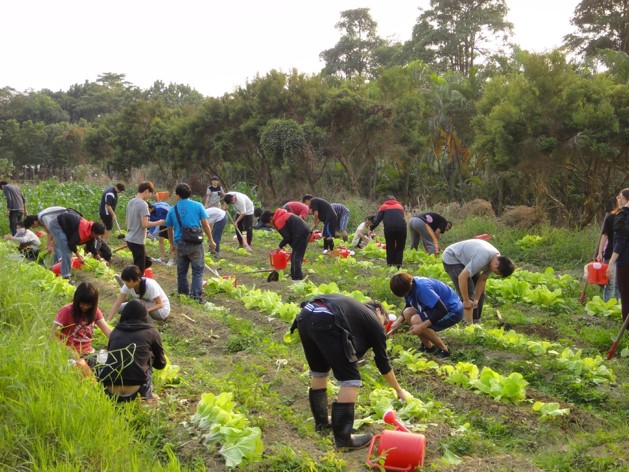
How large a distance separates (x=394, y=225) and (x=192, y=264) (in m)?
4.01

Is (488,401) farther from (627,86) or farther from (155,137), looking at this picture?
(155,137)

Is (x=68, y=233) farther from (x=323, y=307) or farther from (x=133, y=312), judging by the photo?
(x=323, y=307)

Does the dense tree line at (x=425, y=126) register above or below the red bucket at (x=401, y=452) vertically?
above

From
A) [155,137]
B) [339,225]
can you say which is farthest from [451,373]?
[155,137]

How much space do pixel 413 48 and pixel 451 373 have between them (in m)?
30.2

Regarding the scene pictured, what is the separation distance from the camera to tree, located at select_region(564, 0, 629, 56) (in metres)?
23.5

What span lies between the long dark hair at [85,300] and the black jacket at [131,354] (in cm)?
67

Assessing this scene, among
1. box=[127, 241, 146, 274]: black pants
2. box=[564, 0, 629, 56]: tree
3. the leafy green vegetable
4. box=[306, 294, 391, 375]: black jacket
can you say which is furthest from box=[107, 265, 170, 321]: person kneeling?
box=[564, 0, 629, 56]: tree

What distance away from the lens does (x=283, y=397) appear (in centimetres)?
588

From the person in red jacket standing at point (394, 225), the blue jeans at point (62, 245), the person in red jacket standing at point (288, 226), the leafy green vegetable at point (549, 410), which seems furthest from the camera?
the person in red jacket standing at point (394, 225)

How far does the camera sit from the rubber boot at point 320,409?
5.00 m

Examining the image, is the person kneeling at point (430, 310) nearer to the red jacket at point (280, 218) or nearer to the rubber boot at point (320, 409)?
the rubber boot at point (320, 409)

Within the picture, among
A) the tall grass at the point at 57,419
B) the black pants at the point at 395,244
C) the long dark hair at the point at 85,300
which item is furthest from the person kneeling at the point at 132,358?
the black pants at the point at 395,244

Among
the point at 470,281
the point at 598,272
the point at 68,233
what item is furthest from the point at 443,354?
the point at 68,233
